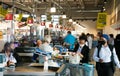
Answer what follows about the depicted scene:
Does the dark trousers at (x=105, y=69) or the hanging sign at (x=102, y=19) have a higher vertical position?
the hanging sign at (x=102, y=19)

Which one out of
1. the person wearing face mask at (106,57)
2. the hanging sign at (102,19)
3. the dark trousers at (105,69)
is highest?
the hanging sign at (102,19)

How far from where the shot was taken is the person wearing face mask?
6.30m

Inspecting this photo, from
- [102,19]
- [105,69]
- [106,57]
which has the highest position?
[102,19]

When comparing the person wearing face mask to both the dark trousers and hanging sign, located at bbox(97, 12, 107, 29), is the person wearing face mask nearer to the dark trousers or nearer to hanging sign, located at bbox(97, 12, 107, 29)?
the dark trousers

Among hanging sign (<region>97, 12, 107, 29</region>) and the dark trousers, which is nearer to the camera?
the dark trousers

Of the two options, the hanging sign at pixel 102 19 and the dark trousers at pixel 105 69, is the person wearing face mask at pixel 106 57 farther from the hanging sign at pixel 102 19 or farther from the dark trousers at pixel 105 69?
the hanging sign at pixel 102 19

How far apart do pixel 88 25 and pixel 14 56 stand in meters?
37.1

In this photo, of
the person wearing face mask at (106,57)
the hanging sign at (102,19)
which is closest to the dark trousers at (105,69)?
the person wearing face mask at (106,57)

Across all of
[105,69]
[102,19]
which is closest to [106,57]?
[105,69]

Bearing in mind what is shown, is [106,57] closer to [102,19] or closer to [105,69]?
[105,69]

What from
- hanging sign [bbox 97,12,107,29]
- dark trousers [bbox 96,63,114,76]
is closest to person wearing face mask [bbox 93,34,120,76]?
dark trousers [bbox 96,63,114,76]

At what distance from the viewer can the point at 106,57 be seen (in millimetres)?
6340

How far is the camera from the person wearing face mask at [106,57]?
6.30 metres

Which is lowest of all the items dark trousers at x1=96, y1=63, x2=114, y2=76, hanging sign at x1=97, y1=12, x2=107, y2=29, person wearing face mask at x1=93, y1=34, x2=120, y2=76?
dark trousers at x1=96, y1=63, x2=114, y2=76
